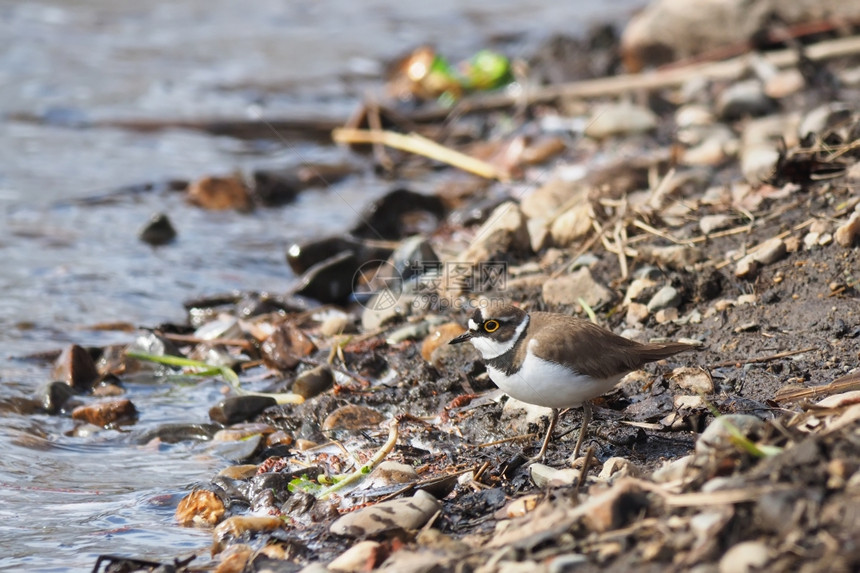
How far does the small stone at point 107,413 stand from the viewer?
607 centimetres

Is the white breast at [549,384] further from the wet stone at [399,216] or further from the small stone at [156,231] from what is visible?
the small stone at [156,231]

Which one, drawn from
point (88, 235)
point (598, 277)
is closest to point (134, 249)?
point (88, 235)

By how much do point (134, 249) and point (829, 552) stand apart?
7837 mm

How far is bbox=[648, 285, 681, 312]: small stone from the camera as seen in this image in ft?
19.1

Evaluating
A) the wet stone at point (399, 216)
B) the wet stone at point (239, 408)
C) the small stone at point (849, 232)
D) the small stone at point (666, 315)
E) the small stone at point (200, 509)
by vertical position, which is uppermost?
the small stone at point (849, 232)

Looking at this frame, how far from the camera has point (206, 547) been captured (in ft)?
14.5

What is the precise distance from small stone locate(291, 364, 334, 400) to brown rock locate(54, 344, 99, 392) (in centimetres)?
164

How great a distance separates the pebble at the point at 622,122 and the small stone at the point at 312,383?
19.1 feet

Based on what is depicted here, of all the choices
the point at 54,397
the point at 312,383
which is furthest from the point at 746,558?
the point at 54,397

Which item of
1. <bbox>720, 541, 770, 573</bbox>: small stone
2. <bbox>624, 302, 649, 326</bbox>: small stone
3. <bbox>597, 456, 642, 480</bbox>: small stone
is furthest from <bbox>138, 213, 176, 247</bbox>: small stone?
<bbox>720, 541, 770, 573</bbox>: small stone

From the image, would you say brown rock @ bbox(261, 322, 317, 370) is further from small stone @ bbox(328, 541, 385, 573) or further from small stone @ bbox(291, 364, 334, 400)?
small stone @ bbox(328, 541, 385, 573)

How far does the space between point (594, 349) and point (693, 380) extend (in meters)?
0.72

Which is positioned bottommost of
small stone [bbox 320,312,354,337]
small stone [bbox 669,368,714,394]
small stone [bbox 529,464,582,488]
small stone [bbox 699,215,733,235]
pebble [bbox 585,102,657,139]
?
small stone [bbox 529,464,582,488]

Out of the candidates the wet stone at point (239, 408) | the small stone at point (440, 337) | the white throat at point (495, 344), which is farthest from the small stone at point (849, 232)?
the wet stone at point (239, 408)
